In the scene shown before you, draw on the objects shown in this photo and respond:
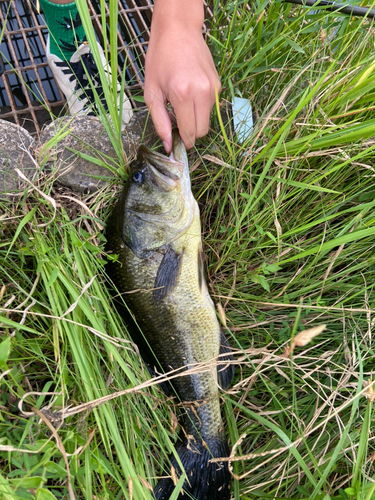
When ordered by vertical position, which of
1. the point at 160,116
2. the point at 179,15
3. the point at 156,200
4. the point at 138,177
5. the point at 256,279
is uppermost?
the point at 179,15

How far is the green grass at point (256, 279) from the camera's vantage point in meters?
1.83

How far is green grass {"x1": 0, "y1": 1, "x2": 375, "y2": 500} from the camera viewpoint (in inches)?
71.9

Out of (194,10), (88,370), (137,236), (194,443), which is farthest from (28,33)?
(194,443)

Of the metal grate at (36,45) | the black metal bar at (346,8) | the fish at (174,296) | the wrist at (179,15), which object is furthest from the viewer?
the metal grate at (36,45)

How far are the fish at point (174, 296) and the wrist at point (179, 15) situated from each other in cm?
59

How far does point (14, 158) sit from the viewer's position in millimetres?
2273

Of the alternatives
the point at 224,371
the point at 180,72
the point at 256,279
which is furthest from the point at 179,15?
the point at 224,371

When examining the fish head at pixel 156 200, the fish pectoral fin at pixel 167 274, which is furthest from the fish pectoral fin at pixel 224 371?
the fish head at pixel 156 200

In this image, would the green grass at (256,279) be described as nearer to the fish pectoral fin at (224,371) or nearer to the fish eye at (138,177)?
the fish pectoral fin at (224,371)

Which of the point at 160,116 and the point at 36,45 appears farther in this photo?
A: the point at 36,45

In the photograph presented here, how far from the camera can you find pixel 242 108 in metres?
2.19

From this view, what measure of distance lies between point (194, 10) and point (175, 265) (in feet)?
4.96

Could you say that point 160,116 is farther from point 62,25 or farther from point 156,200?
point 62,25

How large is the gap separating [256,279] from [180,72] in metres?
1.30
